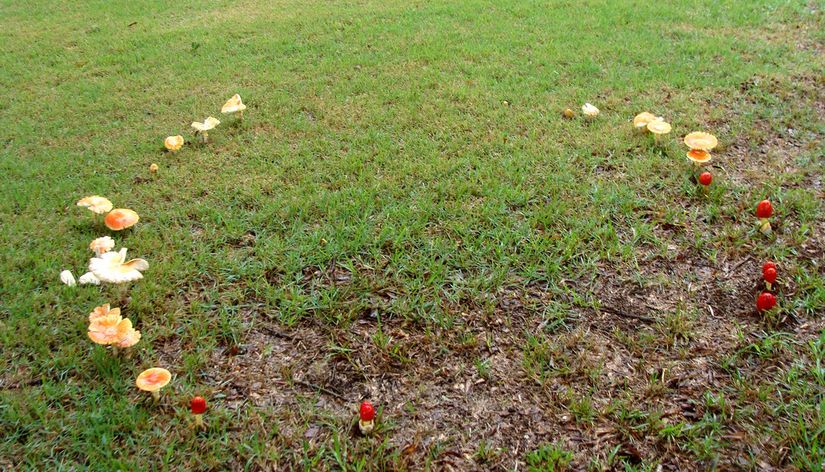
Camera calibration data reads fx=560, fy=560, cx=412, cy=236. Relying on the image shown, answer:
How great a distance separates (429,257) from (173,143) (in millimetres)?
2028

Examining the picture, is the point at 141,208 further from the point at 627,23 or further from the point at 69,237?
the point at 627,23

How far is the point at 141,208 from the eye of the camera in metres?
3.24

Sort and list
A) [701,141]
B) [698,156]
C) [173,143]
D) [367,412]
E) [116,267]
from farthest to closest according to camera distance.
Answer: [173,143]
[701,141]
[698,156]
[116,267]
[367,412]

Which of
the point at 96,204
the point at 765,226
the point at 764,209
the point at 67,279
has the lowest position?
the point at 765,226

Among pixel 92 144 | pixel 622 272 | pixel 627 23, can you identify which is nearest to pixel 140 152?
pixel 92 144

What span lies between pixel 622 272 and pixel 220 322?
194 centimetres

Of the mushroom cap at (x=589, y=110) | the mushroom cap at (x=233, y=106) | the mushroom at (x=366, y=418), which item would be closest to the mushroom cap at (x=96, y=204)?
the mushroom cap at (x=233, y=106)

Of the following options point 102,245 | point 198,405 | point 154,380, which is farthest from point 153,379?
point 102,245

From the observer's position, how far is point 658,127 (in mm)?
3635

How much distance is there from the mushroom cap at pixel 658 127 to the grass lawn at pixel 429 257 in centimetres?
13

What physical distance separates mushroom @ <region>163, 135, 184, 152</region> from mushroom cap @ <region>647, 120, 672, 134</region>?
123 inches

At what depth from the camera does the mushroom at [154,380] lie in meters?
2.11

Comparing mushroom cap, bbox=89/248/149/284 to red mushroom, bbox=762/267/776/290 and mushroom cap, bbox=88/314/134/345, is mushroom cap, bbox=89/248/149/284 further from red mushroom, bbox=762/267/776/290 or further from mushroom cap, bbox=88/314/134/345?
red mushroom, bbox=762/267/776/290

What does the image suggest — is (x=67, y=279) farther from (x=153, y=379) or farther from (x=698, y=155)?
(x=698, y=155)
